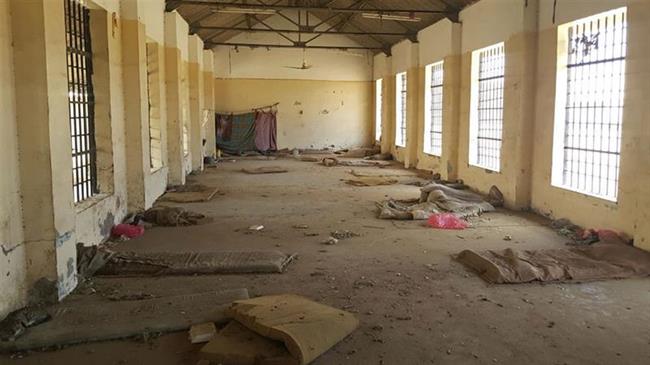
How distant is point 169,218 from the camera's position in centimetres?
786

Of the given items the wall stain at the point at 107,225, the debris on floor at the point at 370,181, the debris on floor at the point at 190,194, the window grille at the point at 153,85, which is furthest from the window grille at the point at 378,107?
the wall stain at the point at 107,225

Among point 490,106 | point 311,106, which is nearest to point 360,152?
point 311,106

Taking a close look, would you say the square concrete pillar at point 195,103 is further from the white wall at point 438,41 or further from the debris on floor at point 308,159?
the white wall at point 438,41

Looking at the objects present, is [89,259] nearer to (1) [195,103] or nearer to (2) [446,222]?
(2) [446,222]

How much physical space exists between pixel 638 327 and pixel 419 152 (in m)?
11.1

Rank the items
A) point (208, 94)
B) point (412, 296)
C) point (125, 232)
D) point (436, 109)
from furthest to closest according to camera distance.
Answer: point (208, 94) → point (436, 109) → point (125, 232) → point (412, 296)

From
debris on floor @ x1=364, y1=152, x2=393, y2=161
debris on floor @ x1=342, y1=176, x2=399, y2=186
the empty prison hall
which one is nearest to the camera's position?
the empty prison hall

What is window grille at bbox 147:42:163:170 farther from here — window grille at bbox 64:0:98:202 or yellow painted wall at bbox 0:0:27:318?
yellow painted wall at bbox 0:0:27:318

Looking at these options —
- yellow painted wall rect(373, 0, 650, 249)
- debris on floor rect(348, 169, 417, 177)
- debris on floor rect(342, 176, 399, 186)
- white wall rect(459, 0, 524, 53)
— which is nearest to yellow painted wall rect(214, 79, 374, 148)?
debris on floor rect(348, 169, 417, 177)

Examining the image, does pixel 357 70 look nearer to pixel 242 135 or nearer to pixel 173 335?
pixel 242 135

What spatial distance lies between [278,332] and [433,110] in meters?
11.8

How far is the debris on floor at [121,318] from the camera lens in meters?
3.90

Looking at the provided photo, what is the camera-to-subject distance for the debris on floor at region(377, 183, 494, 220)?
849cm

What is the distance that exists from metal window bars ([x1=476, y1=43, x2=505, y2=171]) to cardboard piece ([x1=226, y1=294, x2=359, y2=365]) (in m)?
6.56
